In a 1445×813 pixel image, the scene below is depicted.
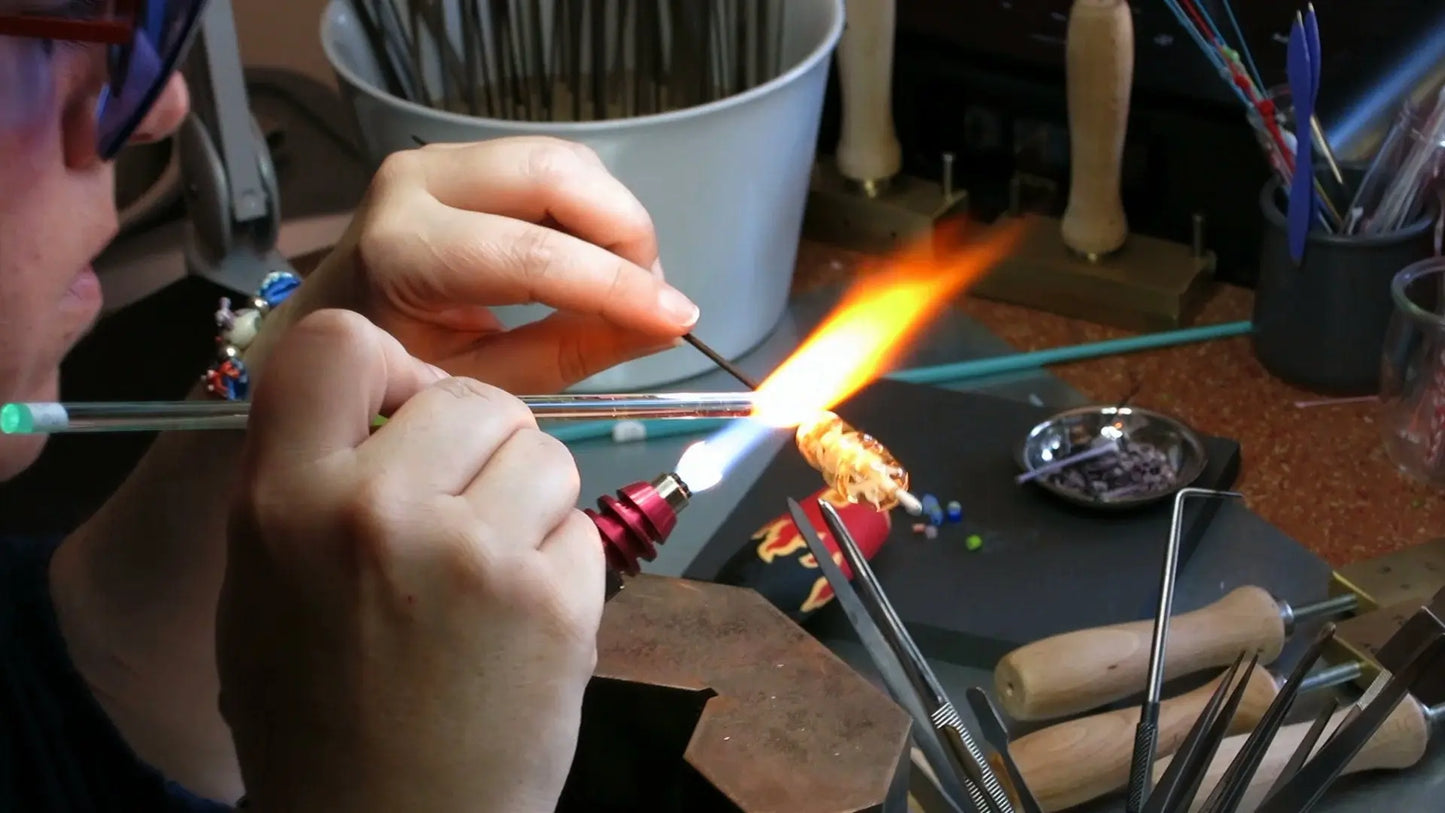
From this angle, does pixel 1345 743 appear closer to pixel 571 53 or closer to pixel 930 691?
pixel 930 691

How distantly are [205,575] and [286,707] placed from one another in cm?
33

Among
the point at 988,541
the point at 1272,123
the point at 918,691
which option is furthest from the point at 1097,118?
the point at 918,691

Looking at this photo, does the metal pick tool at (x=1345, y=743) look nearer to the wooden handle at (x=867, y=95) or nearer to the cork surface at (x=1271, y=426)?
the cork surface at (x=1271, y=426)

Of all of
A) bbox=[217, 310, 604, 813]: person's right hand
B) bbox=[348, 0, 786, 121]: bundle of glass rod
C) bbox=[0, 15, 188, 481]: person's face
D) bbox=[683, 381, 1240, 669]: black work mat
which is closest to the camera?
bbox=[217, 310, 604, 813]: person's right hand

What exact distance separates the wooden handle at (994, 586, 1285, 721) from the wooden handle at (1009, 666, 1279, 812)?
2 cm

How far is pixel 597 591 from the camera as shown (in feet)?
1.74

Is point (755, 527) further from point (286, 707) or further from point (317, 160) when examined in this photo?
point (317, 160)

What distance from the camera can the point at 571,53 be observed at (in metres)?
1.04

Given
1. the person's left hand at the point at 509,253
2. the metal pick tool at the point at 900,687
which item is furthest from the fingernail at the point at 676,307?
the metal pick tool at the point at 900,687

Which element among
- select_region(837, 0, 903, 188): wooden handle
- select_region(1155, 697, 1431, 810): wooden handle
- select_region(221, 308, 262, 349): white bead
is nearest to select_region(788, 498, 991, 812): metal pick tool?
select_region(1155, 697, 1431, 810): wooden handle

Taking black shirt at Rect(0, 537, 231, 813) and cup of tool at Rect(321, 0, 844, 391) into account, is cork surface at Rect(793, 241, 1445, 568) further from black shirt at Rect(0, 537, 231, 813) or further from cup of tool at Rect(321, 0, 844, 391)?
black shirt at Rect(0, 537, 231, 813)

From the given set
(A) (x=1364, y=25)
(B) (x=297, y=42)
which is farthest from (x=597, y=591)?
(B) (x=297, y=42)

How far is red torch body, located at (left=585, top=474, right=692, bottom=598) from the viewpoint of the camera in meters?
0.55

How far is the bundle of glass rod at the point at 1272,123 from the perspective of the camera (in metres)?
0.92
